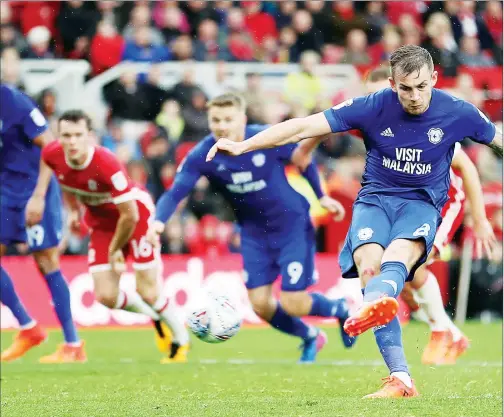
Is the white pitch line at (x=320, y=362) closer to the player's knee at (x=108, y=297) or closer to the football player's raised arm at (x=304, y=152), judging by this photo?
the player's knee at (x=108, y=297)

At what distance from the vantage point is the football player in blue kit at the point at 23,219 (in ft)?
35.8

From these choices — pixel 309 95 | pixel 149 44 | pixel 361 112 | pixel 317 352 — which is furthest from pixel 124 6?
pixel 361 112

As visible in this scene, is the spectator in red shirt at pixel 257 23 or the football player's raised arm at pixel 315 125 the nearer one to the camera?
the football player's raised arm at pixel 315 125

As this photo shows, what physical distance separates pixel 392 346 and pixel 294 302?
10.7 feet

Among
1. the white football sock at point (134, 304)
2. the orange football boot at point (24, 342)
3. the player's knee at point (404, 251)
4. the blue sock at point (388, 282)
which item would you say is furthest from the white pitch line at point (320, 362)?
the blue sock at point (388, 282)

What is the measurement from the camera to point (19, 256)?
15781 millimetres

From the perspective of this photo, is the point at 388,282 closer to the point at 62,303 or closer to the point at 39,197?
the point at 39,197

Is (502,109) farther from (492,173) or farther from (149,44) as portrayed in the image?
(149,44)

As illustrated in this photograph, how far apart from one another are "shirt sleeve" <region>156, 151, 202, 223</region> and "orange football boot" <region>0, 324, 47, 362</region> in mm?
1896

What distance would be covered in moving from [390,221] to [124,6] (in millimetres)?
11678

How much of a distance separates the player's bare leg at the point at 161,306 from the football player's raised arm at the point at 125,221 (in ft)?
2.51

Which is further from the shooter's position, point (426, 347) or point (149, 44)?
point (149, 44)

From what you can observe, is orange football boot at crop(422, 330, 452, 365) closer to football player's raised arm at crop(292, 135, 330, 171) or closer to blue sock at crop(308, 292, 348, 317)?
blue sock at crop(308, 292, 348, 317)

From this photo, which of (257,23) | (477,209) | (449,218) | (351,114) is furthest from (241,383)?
(257,23)
